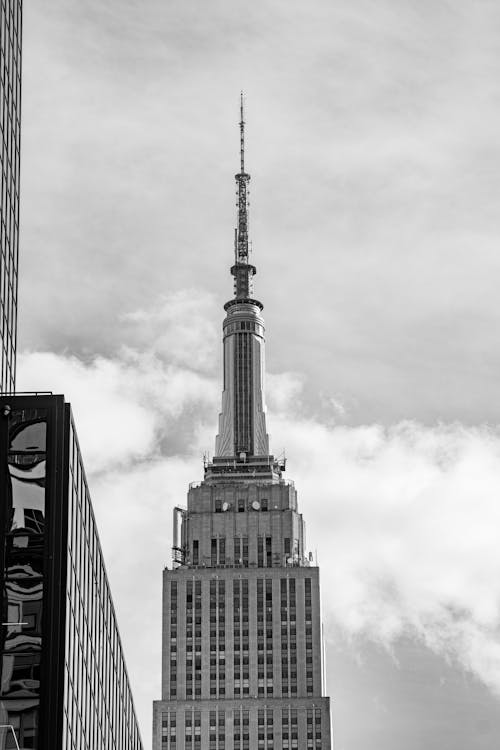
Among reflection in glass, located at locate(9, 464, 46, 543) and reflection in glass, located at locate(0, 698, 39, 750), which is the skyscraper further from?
reflection in glass, located at locate(0, 698, 39, 750)

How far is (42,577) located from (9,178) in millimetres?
41019

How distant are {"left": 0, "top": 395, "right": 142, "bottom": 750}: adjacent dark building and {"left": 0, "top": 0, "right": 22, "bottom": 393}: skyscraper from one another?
22.5m

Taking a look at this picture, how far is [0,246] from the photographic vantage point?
352 feet

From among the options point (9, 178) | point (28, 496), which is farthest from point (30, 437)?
point (9, 178)

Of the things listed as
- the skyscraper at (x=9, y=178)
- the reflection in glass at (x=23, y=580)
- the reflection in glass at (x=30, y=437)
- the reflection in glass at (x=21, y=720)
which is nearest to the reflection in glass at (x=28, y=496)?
the reflection in glass at (x=23, y=580)

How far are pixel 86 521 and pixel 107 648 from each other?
60.8 feet

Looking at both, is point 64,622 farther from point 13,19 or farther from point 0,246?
point 13,19

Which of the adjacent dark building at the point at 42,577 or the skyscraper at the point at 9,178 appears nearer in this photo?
the adjacent dark building at the point at 42,577

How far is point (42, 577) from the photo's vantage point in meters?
79.0

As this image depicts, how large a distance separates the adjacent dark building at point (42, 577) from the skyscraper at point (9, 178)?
22.5 m

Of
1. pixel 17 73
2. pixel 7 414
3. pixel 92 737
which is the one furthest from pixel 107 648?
pixel 17 73

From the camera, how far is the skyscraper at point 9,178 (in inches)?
4250

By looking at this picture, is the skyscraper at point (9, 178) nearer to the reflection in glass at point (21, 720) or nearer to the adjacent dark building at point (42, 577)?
the adjacent dark building at point (42, 577)

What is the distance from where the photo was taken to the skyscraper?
4250 inches
